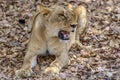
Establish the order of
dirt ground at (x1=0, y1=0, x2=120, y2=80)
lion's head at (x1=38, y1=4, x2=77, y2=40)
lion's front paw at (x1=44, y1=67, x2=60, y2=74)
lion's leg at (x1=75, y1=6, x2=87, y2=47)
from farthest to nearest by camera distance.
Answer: lion's leg at (x1=75, y1=6, x2=87, y2=47) < dirt ground at (x1=0, y1=0, x2=120, y2=80) < lion's front paw at (x1=44, y1=67, x2=60, y2=74) < lion's head at (x1=38, y1=4, x2=77, y2=40)

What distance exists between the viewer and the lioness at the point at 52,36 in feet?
19.2

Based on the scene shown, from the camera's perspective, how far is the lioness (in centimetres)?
586

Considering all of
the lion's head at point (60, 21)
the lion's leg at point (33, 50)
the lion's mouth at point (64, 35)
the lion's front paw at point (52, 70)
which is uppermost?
the lion's head at point (60, 21)

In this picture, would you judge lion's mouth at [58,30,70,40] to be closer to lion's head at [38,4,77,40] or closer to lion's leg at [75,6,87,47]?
lion's head at [38,4,77,40]

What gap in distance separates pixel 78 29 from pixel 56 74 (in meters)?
1.62

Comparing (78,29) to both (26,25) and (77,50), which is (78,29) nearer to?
(77,50)

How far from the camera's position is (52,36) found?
613cm

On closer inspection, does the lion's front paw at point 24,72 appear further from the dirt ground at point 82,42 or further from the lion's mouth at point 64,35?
the lion's mouth at point 64,35

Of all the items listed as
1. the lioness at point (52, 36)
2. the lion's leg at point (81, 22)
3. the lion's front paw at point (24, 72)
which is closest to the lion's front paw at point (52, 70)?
the lioness at point (52, 36)

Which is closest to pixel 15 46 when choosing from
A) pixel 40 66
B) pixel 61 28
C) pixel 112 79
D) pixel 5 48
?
pixel 5 48

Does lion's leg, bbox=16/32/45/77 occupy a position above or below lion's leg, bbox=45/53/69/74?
above

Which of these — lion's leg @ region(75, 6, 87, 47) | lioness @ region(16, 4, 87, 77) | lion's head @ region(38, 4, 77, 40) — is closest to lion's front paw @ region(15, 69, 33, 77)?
lioness @ region(16, 4, 87, 77)

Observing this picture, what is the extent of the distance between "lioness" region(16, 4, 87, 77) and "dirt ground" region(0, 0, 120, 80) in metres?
0.12

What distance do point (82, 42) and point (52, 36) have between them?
4.14 feet
